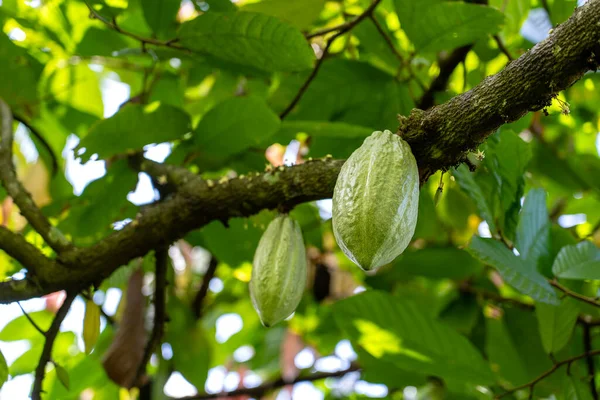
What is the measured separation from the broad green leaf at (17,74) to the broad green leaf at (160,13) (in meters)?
0.31

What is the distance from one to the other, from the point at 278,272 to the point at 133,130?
46cm

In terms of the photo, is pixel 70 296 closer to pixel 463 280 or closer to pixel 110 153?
pixel 110 153

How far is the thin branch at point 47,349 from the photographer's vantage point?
1.01m

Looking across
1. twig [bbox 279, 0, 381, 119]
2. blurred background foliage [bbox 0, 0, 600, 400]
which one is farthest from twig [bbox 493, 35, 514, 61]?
twig [bbox 279, 0, 381, 119]

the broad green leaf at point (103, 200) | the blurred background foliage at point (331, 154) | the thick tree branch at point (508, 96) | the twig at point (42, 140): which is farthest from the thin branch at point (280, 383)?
the thick tree branch at point (508, 96)

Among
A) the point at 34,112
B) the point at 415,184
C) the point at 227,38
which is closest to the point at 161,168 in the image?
the point at 227,38

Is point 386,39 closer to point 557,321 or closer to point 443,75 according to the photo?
point 443,75

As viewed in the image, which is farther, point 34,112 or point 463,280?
point 463,280

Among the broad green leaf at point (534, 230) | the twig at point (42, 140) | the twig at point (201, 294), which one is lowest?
the broad green leaf at point (534, 230)

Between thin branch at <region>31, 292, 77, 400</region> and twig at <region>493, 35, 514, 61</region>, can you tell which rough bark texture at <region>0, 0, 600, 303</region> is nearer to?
thin branch at <region>31, 292, 77, 400</region>

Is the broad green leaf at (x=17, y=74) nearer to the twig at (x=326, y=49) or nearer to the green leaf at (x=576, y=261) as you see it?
the twig at (x=326, y=49)

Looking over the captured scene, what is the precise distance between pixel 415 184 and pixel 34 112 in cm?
119

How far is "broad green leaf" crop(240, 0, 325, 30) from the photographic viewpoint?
1354 millimetres

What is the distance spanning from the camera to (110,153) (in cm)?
123
